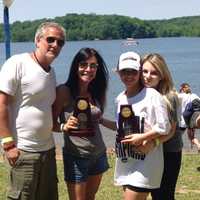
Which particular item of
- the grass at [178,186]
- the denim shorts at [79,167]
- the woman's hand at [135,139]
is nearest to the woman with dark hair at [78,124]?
the denim shorts at [79,167]

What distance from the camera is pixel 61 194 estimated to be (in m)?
7.70

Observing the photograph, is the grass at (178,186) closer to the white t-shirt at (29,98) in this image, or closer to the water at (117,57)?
the water at (117,57)

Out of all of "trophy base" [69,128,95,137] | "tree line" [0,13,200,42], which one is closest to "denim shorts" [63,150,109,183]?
"trophy base" [69,128,95,137]

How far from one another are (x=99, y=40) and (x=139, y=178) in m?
149

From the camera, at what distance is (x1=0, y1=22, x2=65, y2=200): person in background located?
4473 mm

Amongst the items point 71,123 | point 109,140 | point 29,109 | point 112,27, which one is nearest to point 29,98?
point 29,109

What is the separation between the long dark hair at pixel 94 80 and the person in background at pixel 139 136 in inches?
13.2

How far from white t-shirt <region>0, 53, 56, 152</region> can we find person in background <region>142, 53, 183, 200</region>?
0.78m

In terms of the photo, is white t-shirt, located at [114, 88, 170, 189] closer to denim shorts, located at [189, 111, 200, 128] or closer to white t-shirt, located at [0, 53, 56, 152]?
white t-shirt, located at [0, 53, 56, 152]

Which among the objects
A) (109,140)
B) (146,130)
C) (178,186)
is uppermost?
(146,130)

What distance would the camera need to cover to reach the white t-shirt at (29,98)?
446 cm

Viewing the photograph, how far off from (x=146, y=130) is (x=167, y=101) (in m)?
0.31

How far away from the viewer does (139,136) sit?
457 cm

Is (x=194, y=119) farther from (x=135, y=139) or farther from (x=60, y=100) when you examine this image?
(x=60, y=100)
